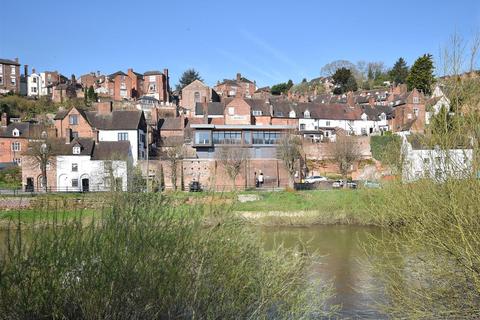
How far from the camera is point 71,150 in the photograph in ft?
148

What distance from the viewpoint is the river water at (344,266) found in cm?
1463

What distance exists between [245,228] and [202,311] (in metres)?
2.98

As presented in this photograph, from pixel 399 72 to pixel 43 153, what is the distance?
79.3 m

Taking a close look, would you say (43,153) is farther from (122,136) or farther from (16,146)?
(16,146)

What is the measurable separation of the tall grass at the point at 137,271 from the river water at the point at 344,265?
221 centimetres

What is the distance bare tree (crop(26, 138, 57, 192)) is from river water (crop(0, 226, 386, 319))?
38.8ft

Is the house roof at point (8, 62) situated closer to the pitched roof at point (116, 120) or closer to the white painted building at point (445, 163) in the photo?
the pitched roof at point (116, 120)

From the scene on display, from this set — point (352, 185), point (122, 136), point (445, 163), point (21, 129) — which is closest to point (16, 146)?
point (21, 129)

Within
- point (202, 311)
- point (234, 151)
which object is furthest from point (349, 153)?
point (202, 311)

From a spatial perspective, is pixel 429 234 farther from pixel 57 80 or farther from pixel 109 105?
pixel 57 80

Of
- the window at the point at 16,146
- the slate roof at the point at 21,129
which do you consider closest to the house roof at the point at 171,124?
the slate roof at the point at 21,129

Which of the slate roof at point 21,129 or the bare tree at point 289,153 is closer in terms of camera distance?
the bare tree at point 289,153

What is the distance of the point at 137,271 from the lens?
6.78 m

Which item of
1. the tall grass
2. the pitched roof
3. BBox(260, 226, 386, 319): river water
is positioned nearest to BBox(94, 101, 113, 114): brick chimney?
the pitched roof
